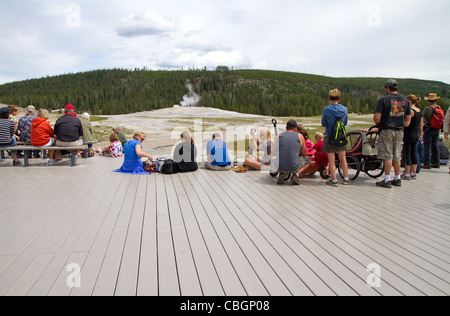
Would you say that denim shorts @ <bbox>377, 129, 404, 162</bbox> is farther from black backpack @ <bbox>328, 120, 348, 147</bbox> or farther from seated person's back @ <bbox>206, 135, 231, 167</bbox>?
seated person's back @ <bbox>206, 135, 231, 167</bbox>

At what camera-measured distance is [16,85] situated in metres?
165

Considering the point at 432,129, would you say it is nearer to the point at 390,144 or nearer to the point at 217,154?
the point at 390,144

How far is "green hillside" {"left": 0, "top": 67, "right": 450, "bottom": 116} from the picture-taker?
389 feet

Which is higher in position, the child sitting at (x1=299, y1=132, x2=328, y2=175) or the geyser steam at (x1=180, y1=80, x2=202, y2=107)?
the geyser steam at (x1=180, y1=80, x2=202, y2=107)

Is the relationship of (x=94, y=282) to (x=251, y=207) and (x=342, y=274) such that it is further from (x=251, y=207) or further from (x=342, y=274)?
(x=251, y=207)

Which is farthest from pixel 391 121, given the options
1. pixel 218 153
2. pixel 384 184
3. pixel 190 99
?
pixel 190 99

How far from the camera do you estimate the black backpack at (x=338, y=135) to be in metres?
6.66

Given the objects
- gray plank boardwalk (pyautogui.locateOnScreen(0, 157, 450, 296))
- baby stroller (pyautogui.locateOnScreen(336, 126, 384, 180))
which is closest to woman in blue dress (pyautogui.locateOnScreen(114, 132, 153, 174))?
gray plank boardwalk (pyautogui.locateOnScreen(0, 157, 450, 296))

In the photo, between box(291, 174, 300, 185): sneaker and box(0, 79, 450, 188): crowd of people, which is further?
box(291, 174, 300, 185): sneaker

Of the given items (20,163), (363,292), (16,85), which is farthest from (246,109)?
(16,85)

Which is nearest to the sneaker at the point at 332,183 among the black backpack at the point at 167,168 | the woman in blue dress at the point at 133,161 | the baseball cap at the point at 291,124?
the baseball cap at the point at 291,124
